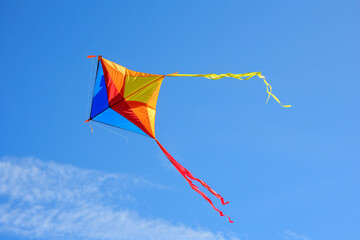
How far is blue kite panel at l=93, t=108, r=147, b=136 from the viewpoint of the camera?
504 inches

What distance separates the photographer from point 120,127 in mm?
13188

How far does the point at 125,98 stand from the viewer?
12492 millimetres

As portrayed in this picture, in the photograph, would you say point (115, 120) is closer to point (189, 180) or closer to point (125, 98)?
point (125, 98)

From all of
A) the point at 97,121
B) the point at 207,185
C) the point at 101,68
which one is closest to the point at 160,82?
the point at 101,68

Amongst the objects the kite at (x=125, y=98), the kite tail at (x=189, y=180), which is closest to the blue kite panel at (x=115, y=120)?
the kite at (x=125, y=98)

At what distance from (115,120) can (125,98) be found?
3.63ft

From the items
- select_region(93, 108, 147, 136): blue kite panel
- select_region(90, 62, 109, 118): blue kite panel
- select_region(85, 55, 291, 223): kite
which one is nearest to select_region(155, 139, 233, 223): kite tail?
select_region(85, 55, 291, 223): kite

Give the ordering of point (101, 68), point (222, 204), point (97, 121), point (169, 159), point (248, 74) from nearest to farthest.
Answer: point (222, 204), point (248, 74), point (169, 159), point (101, 68), point (97, 121)

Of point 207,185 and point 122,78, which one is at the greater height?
point 122,78

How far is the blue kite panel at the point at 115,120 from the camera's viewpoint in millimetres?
12789

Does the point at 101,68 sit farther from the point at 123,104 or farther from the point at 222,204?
the point at 222,204

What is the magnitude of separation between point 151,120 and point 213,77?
3895 millimetres

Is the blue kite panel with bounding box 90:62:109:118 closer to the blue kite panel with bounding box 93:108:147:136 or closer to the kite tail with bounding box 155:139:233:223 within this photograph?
the blue kite panel with bounding box 93:108:147:136

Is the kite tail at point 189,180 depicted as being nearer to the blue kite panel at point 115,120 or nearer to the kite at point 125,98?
the kite at point 125,98
